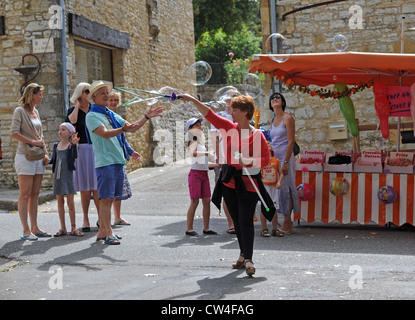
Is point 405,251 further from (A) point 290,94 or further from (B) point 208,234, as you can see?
(A) point 290,94

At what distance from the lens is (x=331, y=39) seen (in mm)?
12750

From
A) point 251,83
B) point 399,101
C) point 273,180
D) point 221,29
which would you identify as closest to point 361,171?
point 399,101

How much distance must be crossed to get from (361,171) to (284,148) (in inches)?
48.7

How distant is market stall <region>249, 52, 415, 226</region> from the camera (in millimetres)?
7743

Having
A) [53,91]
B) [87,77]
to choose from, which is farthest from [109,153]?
[87,77]

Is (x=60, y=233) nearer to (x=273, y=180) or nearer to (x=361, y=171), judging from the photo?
(x=273, y=180)

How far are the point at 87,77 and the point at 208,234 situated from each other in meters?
8.00

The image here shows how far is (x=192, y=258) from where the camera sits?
6207mm

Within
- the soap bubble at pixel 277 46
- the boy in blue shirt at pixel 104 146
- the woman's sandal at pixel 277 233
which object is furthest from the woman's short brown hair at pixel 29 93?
the soap bubble at pixel 277 46

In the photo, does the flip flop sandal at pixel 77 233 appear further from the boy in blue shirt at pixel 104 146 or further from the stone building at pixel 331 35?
the stone building at pixel 331 35

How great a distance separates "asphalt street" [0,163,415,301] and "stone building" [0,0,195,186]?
15.5 ft

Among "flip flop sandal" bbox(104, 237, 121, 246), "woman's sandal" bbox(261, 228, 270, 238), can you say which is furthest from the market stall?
"flip flop sandal" bbox(104, 237, 121, 246)

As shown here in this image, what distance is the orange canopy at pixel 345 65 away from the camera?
7.62 meters

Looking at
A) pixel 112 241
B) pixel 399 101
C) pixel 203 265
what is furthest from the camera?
pixel 399 101
